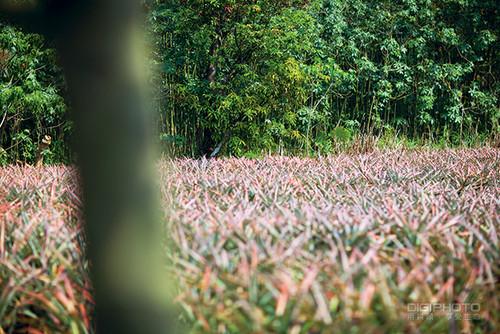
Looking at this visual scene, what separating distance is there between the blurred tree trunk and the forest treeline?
5617mm

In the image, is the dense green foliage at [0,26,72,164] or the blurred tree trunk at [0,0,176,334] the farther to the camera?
the dense green foliage at [0,26,72,164]

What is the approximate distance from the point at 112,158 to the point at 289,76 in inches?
251

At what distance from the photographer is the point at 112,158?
2.86 ft

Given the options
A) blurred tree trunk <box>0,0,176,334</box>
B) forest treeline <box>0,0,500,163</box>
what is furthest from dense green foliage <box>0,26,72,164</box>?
blurred tree trunk <box>0,0,176,334</box>

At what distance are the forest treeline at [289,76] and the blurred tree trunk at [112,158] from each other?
18.4 ft

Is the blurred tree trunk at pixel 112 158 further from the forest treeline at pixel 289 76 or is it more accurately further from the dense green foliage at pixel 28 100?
the dense green foliage at pixel 28 100

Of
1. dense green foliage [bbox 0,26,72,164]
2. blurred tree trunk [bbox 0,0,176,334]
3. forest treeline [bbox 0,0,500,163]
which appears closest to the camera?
blurred tree trunk [bbox 0,0,176,334]

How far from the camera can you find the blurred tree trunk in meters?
0.86

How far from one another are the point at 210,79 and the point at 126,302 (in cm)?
690

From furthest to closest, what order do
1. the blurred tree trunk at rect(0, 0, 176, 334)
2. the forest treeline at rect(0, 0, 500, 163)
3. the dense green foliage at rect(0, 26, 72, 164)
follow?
the dense green foliage at rect(0, 26, 72, 164)
the forest treeline at rect(0, 0, 500, 163)
the blurred tree trunk at rect(0, 0, 176, 334)

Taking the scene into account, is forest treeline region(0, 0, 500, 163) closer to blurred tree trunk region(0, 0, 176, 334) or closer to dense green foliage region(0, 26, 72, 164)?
dense green foliage region(0, 26, 72, 164)

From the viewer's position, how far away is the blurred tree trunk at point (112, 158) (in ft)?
2.83

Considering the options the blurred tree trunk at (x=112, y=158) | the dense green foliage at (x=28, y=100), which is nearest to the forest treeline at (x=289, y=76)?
the dense green foliage at (x=28, y=100)

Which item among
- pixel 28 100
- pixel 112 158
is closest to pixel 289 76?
pixel 28 100
